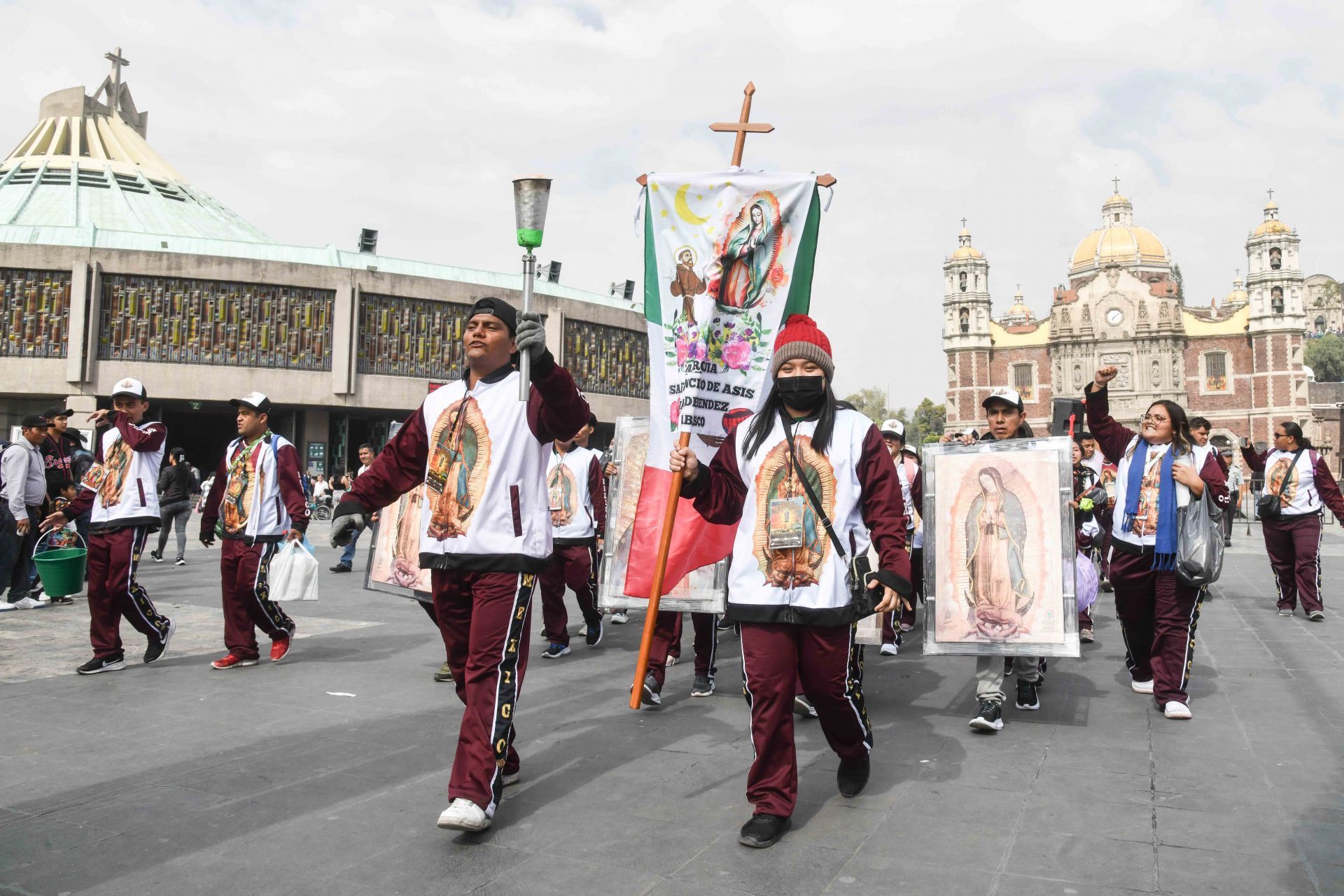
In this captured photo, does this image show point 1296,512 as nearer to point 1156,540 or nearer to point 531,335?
point 1156,540

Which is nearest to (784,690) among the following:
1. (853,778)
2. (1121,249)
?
(853,778)

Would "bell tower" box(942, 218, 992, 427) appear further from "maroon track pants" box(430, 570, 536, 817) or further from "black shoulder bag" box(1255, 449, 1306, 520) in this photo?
"maroon track pants" box(430, 570, 536, 817)

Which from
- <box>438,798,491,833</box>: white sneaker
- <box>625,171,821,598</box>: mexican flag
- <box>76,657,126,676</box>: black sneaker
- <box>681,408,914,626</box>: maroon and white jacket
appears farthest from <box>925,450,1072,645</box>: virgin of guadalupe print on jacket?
<box>76,657,126,676</box>: black sneaker

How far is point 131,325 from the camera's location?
3177cm

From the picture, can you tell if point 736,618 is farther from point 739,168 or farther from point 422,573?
point 422,573

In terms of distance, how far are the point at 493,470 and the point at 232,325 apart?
32.0 metres

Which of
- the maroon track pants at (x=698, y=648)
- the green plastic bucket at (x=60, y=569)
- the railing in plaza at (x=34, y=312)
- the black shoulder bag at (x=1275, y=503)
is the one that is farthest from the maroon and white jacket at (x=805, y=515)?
the railing in plaza at (x=34, y=312)

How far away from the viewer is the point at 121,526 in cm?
676

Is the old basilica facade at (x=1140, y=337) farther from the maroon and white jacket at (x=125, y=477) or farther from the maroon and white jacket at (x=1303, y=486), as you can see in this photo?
the maroon and white jacket at (x=125, y=477)

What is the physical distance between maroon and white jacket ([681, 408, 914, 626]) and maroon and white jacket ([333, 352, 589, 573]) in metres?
0.63

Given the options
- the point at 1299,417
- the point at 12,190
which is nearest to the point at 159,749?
the point at 12,190

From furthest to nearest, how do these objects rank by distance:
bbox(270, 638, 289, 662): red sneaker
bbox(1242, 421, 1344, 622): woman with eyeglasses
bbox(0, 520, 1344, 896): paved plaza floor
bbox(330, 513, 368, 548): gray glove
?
bbox(1242, 421, 1344, 622): woman with eyeglasses, bbox(270, 638, 289, 662): red sneaker, bbox(330, 513, 368, 548): gray glove, bbox(0, 520, 1344, 896): paved plaza floor

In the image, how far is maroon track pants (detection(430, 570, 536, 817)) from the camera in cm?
368

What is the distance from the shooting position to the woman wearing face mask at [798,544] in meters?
3.73
